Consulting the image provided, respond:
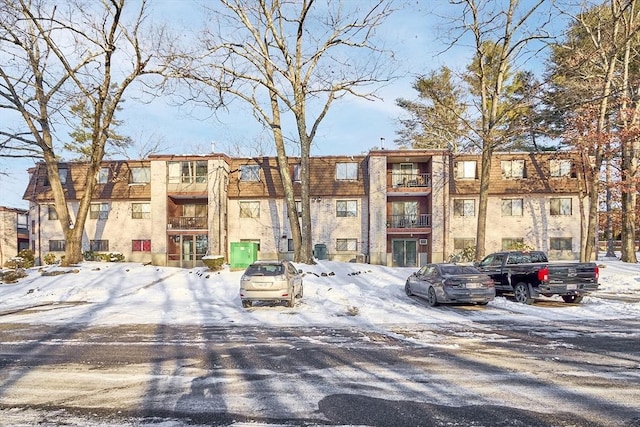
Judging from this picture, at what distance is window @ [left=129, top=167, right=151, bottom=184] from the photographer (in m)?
34.9

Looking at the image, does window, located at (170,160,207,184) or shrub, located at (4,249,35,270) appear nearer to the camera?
shrub, located at (4,249,35,270)

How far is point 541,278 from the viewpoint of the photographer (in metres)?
13.8

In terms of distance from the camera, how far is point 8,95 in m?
24.4

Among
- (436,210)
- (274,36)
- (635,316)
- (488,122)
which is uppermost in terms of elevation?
(274,36)

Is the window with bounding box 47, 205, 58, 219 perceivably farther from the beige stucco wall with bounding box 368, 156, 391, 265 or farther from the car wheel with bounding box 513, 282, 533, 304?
the car wheel with bounding box 513, 282, 533, 304

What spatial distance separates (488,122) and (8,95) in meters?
28.3

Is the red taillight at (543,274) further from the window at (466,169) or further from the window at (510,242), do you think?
the window at (466,169)

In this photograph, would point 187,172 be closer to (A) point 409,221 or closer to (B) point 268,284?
(A) point 409,221

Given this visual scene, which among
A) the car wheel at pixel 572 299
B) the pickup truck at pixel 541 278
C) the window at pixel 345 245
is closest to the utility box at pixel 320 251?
the window at pixel 345 245

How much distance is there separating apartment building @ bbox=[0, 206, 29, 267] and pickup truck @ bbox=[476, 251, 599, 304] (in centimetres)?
4275

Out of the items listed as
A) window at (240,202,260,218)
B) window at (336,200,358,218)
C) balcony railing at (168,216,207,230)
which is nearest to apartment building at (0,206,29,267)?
balcony railing at (168,216,207,230)

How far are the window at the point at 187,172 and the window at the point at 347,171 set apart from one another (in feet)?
33.5

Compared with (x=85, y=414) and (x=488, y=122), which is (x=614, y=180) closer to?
(x=488, y=122)

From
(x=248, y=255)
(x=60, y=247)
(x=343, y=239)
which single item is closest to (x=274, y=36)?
(x=248, y=255)
